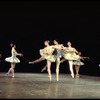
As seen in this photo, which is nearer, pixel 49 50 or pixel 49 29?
pixel 49 50

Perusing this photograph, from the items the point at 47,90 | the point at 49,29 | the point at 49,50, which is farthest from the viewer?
the point at 49,29

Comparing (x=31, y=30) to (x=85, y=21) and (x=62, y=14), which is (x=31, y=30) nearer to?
(x=62, y=14)

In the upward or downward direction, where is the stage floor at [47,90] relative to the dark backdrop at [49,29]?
downward

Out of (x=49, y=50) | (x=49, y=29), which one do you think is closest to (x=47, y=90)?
(x=49, y=50)

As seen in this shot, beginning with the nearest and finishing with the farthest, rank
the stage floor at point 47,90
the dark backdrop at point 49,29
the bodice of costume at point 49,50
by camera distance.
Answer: the stage floor at point 47,90, the bodice of costume at point 49,50, the dark backdrop at point 49,29

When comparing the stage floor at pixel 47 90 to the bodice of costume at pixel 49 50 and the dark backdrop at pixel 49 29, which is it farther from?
the dark backdrop at pixel 49 29

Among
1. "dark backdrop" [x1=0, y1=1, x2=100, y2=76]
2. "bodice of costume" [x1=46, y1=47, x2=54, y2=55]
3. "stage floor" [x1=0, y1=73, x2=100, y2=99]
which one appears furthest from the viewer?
"dark backdrop" [x1=0, y1=1, x2=100, y2=76]

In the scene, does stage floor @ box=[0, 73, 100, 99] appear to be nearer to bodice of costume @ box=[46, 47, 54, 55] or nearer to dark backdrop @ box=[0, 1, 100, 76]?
bodice of costume @ box=[46, 47, 54, 55]

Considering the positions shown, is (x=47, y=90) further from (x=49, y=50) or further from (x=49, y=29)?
(x=49, y=29)

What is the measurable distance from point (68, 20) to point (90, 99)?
10.8 meters

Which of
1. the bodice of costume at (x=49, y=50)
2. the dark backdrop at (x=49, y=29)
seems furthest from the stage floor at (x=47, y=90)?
the dark backdrop at (x=49, y=29)

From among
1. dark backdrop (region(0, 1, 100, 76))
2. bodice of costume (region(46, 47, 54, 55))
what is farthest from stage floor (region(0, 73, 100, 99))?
dark backdrop (region(0, 1, 100, 76))

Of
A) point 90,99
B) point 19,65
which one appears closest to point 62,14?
point 19,65

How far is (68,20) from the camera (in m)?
14.1
